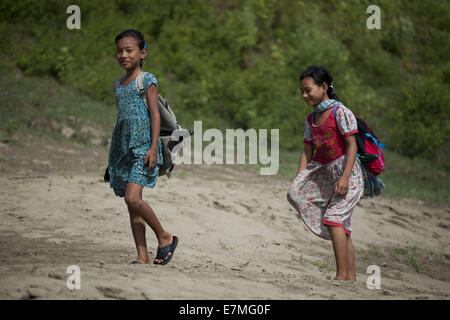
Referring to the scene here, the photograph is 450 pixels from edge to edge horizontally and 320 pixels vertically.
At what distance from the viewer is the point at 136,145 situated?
360cm

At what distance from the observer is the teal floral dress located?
141 inches

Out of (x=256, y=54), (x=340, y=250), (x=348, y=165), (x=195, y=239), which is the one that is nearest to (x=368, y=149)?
(x=348, y=165)

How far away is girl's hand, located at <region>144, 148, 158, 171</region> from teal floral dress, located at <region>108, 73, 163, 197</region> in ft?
0.12

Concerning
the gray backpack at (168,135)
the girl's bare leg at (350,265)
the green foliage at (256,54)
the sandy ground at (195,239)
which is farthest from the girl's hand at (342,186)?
the green foliage at (256,54)

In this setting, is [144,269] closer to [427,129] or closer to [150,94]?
[150,94]

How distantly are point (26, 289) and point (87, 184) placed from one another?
405cm

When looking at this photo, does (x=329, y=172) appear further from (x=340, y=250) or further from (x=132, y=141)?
(x=132, y=141)

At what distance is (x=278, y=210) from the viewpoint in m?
6.83

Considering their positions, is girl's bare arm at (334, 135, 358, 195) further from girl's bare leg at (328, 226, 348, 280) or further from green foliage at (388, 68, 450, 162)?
green foliage at (388, 68, 450, 162)

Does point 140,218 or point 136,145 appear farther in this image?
point 140,218

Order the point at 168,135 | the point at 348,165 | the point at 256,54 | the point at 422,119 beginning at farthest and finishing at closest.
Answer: the point at 256,54
the point at 422,119
the point at 168,135
the point at 348,165

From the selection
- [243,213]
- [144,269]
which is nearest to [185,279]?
[144,269]

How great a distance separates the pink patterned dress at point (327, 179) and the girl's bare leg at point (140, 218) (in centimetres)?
101

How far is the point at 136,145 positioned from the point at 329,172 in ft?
4.59
